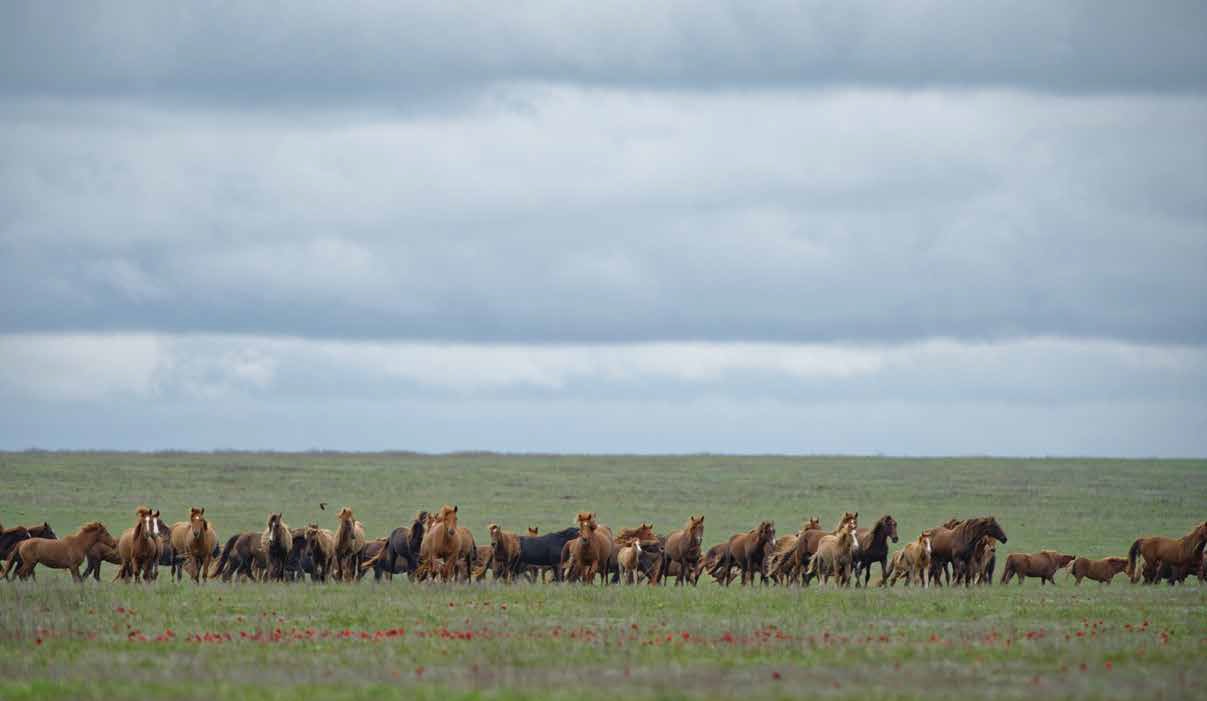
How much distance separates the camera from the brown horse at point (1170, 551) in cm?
3475

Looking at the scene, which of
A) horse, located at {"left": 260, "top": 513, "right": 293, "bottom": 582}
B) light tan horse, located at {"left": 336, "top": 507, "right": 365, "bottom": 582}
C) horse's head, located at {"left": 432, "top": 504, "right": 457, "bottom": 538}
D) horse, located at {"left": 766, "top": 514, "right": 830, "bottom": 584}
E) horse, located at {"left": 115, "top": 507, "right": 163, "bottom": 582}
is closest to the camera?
horse, located at {"left": 115, "top": 507, "right": 163, "bottom": 582}

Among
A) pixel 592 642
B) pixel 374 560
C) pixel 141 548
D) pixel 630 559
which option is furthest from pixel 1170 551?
pixel 141 548

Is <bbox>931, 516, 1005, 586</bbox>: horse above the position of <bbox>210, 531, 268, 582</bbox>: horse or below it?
above

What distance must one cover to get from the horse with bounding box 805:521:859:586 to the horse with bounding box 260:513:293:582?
38.0 ft

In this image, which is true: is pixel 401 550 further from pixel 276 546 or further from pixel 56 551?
pixel 56 551

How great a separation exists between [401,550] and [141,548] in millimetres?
6864

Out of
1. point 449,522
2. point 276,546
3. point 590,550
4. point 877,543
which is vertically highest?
point 449,522

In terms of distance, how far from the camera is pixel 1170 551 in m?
35.5

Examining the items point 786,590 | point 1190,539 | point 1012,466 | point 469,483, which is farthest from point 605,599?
point 1012,466

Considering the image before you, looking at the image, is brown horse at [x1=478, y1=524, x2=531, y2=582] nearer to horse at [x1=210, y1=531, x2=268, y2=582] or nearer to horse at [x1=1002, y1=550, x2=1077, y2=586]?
horse at [x1=210, y1=531, x2=268, y2=582]

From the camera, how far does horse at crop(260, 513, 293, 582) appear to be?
3284cm

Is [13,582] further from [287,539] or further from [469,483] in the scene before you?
[469,483]

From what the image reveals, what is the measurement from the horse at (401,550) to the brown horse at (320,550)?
1.97m

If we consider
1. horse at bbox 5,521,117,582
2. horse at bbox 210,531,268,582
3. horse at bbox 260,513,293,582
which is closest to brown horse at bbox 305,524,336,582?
horse at bbox 260,513,293,582
